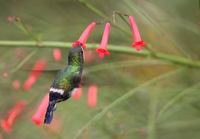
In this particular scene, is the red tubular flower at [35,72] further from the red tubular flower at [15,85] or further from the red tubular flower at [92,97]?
the red tubular flower at [92,97]

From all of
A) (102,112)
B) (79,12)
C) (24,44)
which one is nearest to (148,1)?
(79,12)

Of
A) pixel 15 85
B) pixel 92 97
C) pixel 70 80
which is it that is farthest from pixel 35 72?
pixel 70 80

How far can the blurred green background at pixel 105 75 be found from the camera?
116 inches

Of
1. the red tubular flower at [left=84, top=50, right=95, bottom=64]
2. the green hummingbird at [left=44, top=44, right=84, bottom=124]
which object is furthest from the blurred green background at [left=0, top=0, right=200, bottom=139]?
the green hummingbird at [left=44, top=44, right=84, bottom=124]

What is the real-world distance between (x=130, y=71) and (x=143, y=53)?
4.21 ft

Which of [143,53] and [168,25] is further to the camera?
[168,25]

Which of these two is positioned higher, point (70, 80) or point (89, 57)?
point (89, 57)

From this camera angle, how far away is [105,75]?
134 inches

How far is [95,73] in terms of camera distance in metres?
3.30

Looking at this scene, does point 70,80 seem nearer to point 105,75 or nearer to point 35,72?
point 35,72

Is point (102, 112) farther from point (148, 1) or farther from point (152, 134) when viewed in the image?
point (148, 1)

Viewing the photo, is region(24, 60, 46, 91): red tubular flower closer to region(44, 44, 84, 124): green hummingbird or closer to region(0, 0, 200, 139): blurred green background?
region(0, 0, 200, 139): blurred green background

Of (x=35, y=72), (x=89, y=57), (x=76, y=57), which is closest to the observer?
(x=76, y=57)

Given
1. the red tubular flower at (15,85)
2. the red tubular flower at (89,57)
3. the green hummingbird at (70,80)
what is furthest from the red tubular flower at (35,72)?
the green hummingbird at (70,80)
